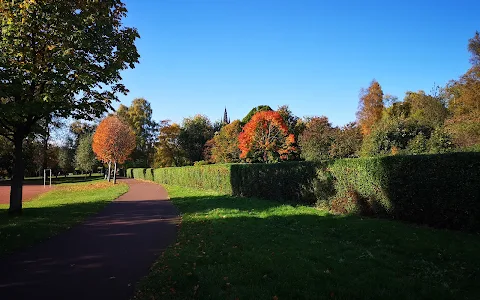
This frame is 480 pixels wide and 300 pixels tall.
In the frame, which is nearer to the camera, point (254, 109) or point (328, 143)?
point (328, 143)

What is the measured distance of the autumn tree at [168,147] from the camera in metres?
55.1

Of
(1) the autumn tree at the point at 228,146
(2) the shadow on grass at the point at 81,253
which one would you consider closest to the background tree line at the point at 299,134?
(1) the autumn tree at the point at 228,146

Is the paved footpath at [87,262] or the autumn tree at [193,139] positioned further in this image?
the autumn tree at [193,139]

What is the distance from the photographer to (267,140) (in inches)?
1457

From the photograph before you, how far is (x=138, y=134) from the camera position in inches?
2445

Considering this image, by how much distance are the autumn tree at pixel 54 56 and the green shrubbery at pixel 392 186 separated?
8.84 m

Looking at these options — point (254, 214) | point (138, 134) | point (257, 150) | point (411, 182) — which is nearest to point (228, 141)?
point (257, 150)

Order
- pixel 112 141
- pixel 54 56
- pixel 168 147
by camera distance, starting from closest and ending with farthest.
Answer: pixel 54 56 < pixel 112 141 < pixel 168 147

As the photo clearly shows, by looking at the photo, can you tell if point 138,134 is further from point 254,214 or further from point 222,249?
point 222,249

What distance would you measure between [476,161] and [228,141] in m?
40.7

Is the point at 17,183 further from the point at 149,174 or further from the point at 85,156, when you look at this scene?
the point at 85,156

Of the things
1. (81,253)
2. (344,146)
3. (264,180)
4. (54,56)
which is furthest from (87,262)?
(344,146)

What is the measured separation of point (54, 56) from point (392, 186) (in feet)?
38.8

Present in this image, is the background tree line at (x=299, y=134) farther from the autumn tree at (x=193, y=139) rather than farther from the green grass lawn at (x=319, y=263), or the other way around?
the green grass lawn at (x=319, y=263)
